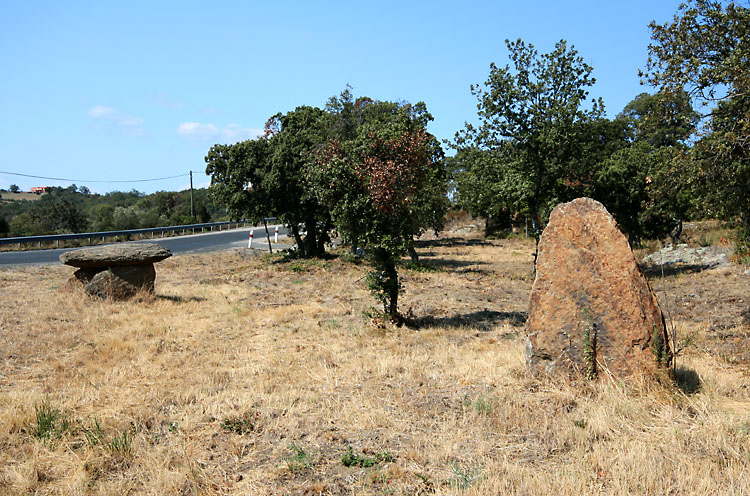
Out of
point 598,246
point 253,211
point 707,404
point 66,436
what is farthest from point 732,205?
point 253,211

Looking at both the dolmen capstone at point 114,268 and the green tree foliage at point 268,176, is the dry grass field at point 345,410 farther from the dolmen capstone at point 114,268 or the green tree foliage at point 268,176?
the green tree foliage at point 268,176

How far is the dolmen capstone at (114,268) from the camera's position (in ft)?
49.1

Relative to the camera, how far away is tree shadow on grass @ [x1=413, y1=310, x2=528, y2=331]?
12.4 m

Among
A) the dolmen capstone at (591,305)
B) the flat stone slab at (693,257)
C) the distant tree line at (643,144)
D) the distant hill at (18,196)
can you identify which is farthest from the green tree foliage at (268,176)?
the distant hill at (18,196)

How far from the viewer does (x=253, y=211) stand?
24469 mm

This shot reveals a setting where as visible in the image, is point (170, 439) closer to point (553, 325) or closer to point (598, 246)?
point (553, 325)

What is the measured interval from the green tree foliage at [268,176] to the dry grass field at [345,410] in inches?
441

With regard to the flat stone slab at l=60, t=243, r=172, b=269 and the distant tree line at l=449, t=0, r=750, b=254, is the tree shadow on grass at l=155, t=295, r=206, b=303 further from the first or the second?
the distant tree line at l=449, t=0, r=750, b=254

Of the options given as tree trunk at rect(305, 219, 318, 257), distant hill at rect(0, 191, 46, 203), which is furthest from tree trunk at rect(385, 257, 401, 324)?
distant hill at rect(0, 191, 46, 203)

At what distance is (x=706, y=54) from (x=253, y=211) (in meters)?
18.0

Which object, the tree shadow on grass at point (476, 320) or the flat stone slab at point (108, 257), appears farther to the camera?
the flat stone slab at point (108, 257)

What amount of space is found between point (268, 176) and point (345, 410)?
17.8 metres

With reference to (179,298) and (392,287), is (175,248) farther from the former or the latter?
(392,287)

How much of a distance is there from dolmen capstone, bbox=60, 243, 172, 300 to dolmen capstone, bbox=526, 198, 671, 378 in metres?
11.5
